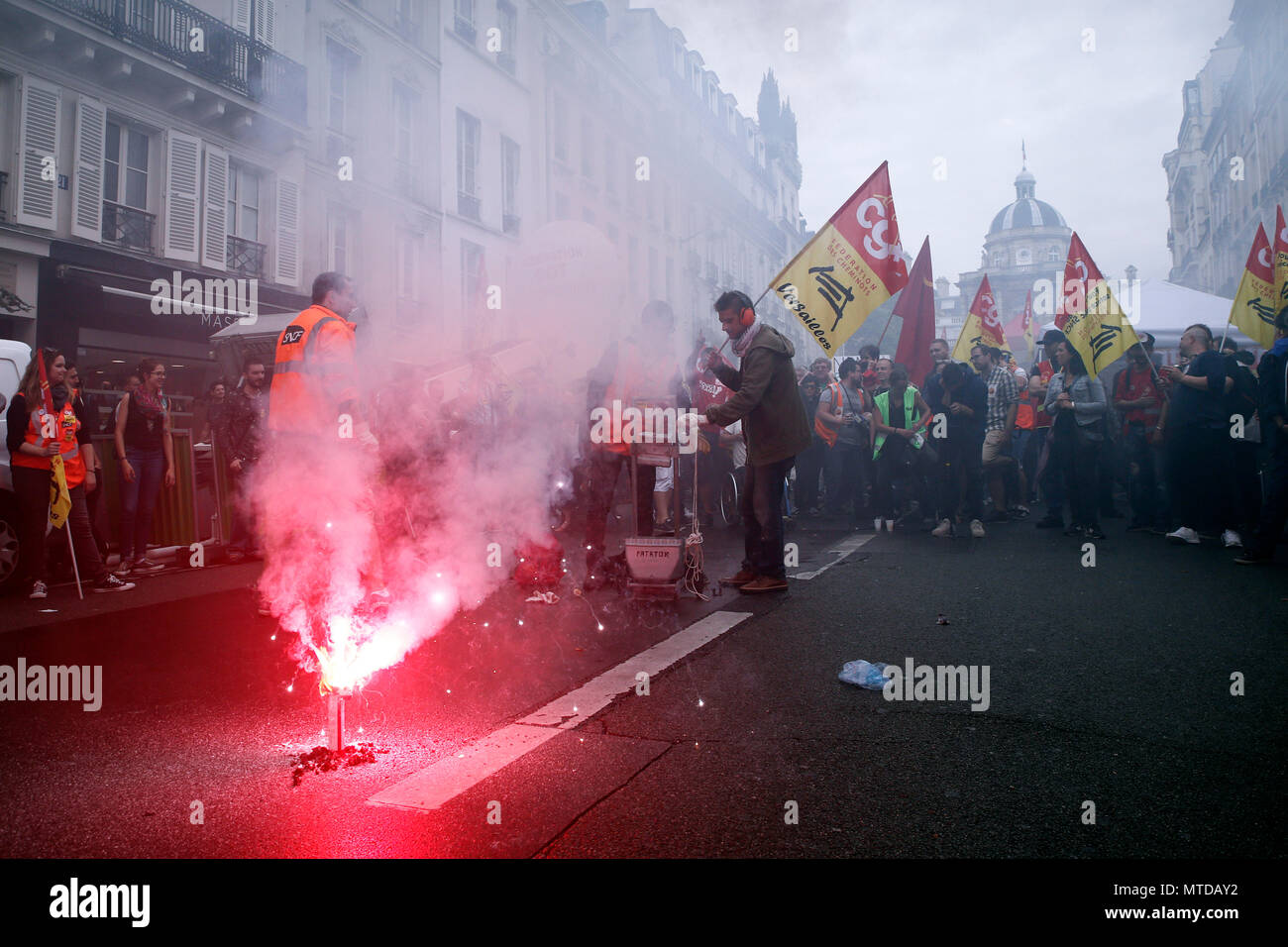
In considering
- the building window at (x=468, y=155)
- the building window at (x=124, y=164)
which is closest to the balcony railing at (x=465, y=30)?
the building window at (x=468, y=155)

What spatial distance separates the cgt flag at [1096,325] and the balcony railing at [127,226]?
13.3 m

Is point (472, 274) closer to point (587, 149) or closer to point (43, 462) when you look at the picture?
point (43, 462)

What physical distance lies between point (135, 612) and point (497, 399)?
3.25 metres

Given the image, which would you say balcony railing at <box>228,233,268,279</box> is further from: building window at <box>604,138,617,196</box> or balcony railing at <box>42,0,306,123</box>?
building window at <box>604,138,617,196</box>

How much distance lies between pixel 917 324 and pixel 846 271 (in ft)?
17.5

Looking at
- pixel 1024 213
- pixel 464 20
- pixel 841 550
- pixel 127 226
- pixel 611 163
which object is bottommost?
pixel 841 550

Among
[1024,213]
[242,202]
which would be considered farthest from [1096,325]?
Result: [1024,213]

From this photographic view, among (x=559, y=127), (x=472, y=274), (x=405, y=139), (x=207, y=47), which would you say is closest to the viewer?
(x=472, y=274)

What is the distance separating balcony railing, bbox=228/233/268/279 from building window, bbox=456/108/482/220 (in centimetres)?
322

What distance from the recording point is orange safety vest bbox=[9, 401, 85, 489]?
6535 mm

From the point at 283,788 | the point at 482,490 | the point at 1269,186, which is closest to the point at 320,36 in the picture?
the point at 482,490

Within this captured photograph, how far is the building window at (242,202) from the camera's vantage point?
12930 millimetres

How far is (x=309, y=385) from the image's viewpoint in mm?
4848
